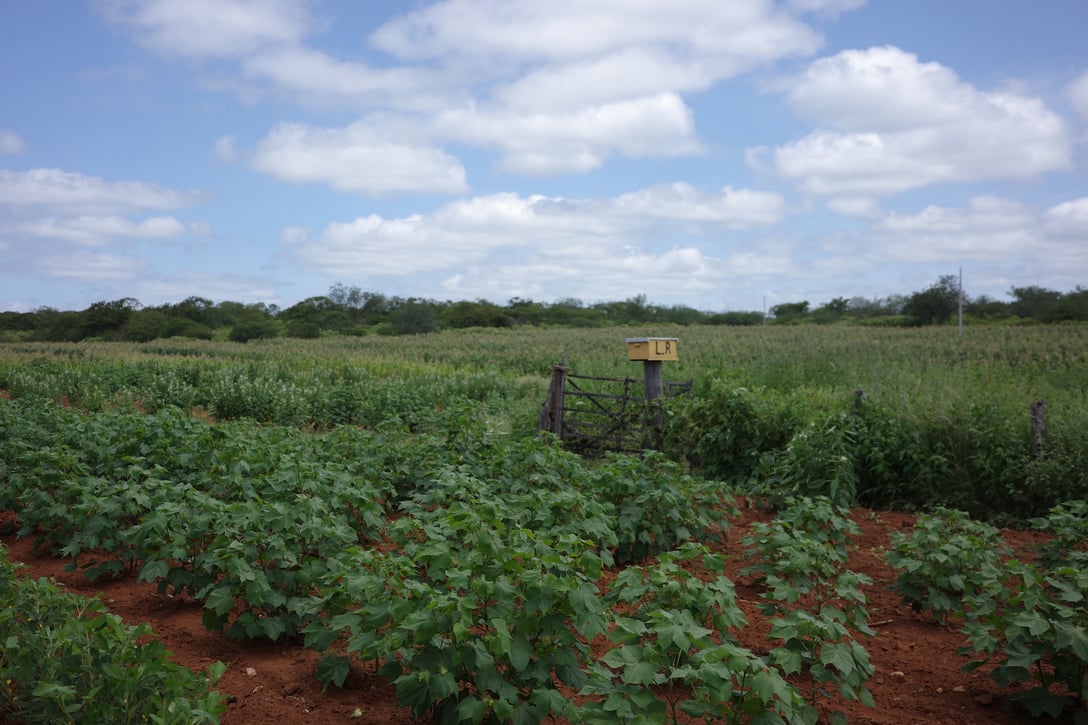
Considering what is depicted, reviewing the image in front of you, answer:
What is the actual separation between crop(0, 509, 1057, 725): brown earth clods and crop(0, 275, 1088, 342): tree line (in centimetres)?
4470

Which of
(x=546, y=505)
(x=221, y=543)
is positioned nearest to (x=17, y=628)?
(x=221, y=543)

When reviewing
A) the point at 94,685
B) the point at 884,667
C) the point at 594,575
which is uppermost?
the point at 594,575

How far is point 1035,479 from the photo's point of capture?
8.62 m

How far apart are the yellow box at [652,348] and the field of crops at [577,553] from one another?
814 millimetres

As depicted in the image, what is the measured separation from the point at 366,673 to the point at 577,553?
1430 mm

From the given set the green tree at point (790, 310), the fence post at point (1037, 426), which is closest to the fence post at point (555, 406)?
the fence post at point (1037, 426)

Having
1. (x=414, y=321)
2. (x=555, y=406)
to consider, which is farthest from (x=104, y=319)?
(x=555, y=406)

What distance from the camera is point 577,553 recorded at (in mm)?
3715

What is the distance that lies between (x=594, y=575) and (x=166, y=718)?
179cm

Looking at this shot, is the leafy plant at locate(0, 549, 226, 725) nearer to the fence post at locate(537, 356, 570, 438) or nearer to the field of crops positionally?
the field of crops

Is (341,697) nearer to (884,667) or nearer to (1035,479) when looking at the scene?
(884,667)

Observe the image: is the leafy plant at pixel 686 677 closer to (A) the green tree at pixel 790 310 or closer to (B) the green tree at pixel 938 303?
(B) the green tree at pixel 938 303

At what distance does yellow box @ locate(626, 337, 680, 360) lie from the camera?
36.2 feet

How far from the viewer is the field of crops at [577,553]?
314cm
